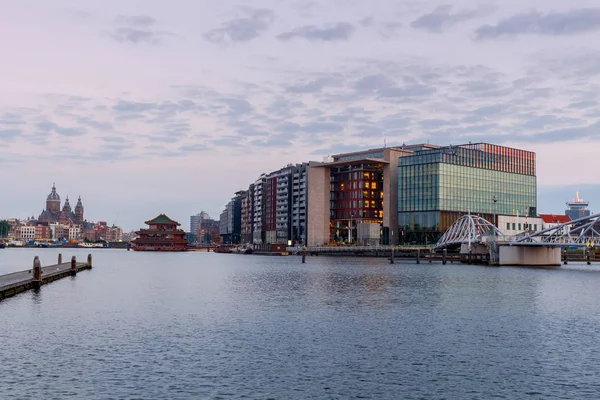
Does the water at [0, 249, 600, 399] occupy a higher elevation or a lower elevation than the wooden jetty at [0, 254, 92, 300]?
lower

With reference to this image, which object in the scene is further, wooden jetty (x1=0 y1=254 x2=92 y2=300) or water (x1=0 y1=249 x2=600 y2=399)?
wooden jetty (x1=0 y1=254 x2=92 y2=300)

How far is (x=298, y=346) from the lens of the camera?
46.9 meters

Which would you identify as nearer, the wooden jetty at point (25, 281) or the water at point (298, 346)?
the water at point (298, 346)

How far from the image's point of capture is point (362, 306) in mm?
73375

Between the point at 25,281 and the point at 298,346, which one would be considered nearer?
the point at 298,346

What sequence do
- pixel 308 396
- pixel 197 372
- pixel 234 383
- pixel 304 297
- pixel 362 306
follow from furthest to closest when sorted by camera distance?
pixel 304 297 → pixel 362 306 → pixel 197 372 → pixel 234 383 → pixel 308 396

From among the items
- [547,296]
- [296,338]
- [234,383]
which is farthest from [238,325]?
[547,296]

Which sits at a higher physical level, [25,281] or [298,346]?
[25,281]

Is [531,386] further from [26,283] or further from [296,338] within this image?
[26,283]

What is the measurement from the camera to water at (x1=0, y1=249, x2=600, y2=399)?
35.0m

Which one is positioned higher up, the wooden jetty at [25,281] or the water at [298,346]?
the wooden jetty at [25,281]

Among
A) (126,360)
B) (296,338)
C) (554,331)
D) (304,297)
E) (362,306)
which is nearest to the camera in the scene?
(126,360)

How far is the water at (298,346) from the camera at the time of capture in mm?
35000

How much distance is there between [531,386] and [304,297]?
49.8m
